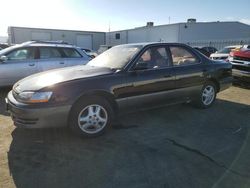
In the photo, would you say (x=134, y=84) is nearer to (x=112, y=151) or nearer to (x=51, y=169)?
(x=112, y=151)

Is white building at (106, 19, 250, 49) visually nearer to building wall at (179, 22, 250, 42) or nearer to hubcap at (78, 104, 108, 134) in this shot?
building wall at (179, 22, 250, 42)

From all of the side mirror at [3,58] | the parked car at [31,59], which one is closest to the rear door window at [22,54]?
the parked car at [31,59]

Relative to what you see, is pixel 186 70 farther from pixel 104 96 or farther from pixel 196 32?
pixel 196 32

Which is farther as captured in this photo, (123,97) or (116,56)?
(116,56)

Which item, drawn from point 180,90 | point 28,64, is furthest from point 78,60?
point 180,90

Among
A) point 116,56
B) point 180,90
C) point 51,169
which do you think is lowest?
point 51,169

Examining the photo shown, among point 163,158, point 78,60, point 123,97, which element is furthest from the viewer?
point 78,60

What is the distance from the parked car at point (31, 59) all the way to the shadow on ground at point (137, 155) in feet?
11.5

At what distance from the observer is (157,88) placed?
5.05m

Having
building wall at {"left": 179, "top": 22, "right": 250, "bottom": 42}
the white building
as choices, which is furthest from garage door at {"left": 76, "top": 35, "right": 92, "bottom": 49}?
building wall at {"left": 179, "top": 22, "right": 250, "bottom": 42}

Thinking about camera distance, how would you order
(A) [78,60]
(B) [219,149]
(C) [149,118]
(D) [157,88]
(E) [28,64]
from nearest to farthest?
(B) [219,149]
(D) [157,88]
(C) [149,118]
(E) [28,64]
(A) [78,60]

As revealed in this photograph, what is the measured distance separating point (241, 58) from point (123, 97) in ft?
20.9

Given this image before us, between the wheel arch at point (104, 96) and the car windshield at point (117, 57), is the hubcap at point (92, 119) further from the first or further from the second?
the car windshield at point (117, 57)

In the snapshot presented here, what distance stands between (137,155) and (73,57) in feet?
18.8
